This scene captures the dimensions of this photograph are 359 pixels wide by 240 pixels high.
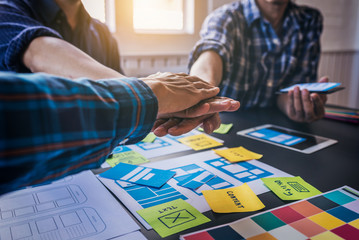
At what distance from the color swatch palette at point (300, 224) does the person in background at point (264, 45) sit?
0.89 metres

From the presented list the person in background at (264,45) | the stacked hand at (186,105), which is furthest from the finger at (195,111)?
the person in background at (264,45)

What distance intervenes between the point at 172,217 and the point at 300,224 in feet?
0.68

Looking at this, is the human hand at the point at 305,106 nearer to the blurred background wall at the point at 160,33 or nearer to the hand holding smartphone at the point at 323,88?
the hand holding smartphone at the point at 323,88

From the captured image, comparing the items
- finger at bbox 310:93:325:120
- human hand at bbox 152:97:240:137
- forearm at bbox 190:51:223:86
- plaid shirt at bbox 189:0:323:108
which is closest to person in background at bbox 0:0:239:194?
human hand at bbox 152:97:240:137

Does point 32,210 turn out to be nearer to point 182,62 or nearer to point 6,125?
point 6,125

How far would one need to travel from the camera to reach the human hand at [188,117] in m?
0.69

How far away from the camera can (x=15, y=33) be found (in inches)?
32.2

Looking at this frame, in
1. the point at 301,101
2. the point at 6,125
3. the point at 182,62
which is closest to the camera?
the point at 6,125

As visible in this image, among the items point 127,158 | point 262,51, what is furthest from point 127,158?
point 262,51

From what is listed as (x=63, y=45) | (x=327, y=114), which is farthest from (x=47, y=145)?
(x=327, y=114)

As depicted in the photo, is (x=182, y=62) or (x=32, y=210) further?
(x=182, y=62)

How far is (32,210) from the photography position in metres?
0.48

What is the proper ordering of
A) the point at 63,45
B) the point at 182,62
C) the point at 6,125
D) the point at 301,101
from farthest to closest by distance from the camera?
the point at 182,62 → the point at 301,101 → the point at 63,45 → the point at 6,125

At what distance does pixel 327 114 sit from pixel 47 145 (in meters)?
1.15
